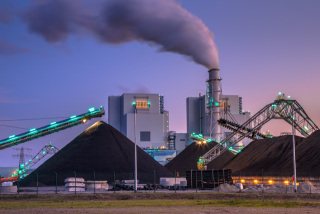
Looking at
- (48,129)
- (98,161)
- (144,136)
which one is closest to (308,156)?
(98,161)

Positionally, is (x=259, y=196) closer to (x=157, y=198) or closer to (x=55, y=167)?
(x=157, y=198)

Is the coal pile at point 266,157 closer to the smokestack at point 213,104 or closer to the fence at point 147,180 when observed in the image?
the fence at point 147,180

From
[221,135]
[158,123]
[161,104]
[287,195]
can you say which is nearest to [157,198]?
[287,195]

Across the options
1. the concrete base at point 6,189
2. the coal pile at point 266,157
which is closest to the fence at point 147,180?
the concrete base at point 6,189

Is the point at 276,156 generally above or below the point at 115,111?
below

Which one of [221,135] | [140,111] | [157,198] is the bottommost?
[157,198]

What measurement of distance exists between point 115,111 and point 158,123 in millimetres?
13247

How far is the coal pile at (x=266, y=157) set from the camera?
6269cm

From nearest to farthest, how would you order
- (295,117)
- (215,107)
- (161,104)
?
(295,117) < (215,107) < (161,104)

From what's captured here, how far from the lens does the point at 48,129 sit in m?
Result: 58.2

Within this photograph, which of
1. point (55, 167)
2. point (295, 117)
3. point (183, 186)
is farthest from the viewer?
point (295, 117)

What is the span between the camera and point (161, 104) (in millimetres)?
116875

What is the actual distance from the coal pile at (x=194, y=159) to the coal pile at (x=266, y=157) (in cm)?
663

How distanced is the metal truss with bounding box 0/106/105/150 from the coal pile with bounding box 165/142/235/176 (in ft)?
101
